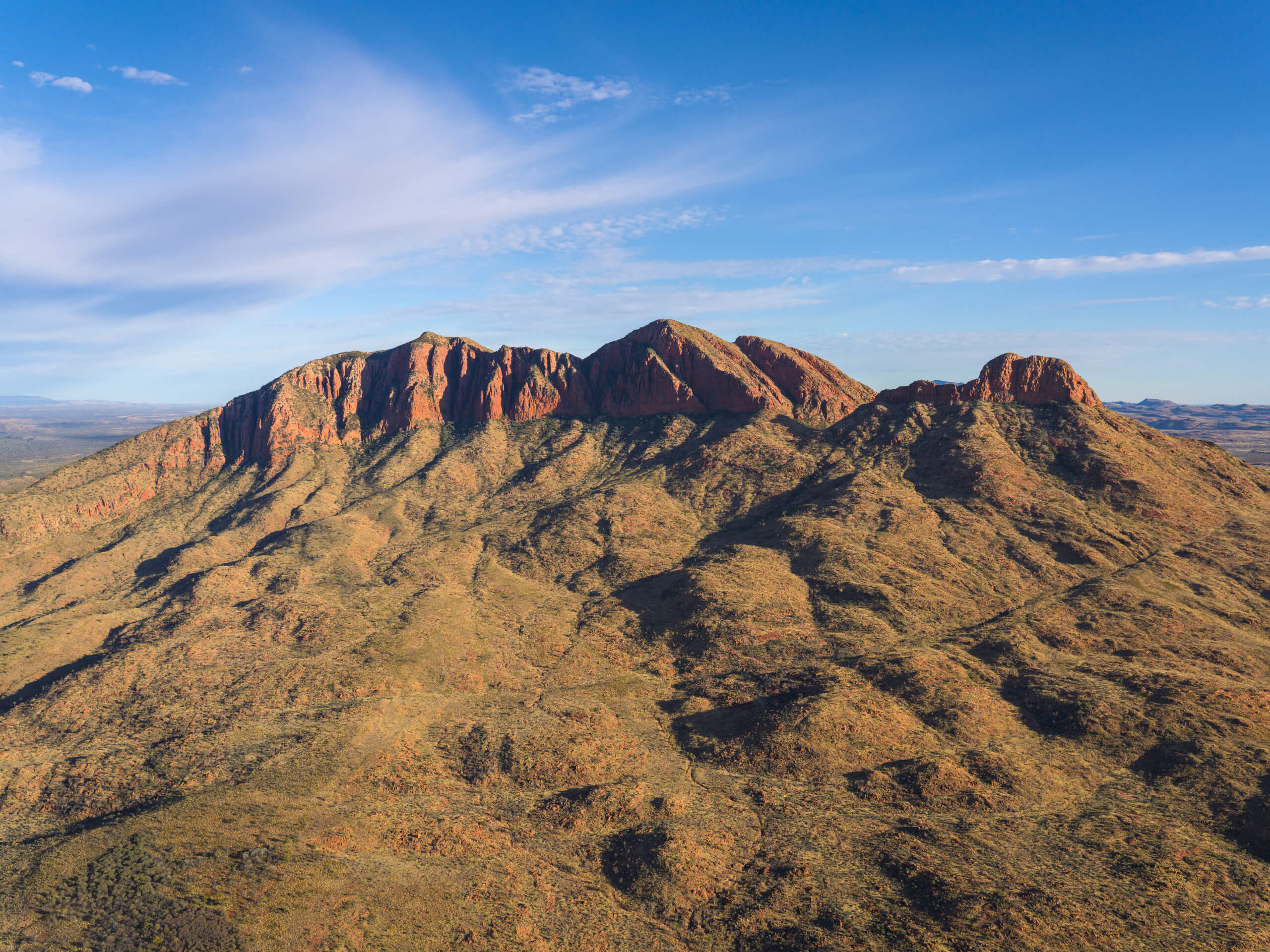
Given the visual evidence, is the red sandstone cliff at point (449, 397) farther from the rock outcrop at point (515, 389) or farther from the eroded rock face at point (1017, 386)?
the eroded rock face at point (1017, 386)

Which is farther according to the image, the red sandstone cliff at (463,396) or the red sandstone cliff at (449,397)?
the red sandstone cliff at (449,397)

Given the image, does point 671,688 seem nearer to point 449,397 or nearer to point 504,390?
point 504,390

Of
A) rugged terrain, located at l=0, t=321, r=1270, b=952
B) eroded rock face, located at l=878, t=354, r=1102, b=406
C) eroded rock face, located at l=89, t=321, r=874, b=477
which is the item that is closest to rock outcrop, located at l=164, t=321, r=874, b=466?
eroded rock face, located at l=89, t=321, r=874, b=477

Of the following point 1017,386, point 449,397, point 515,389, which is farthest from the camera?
point 449,397

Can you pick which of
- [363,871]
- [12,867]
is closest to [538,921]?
[363,871]

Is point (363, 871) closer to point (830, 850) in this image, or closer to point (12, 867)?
point (12, 867)

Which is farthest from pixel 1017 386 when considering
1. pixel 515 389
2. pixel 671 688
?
pixel 515 389

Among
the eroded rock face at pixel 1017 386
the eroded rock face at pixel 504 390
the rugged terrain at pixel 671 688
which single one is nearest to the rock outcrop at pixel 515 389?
the eroded rock face at pixel 504 390
